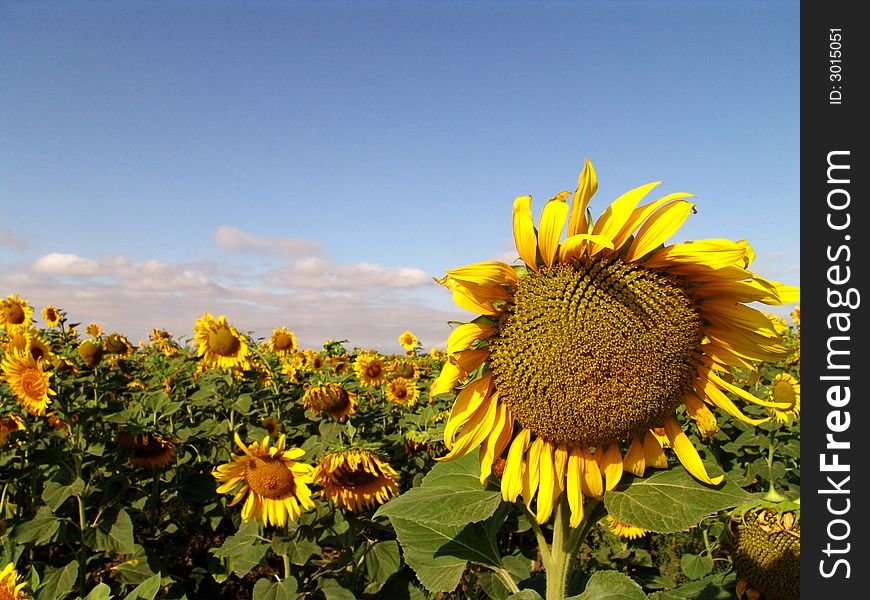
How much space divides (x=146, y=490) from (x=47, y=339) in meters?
2.09

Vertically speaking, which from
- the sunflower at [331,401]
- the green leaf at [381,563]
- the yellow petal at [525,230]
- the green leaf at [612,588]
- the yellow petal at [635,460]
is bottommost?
the green leaf at [381,563]

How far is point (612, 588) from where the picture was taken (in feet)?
4.70

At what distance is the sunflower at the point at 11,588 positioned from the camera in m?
2.36

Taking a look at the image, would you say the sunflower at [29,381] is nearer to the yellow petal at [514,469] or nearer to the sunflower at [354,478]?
the sunflower at [354,478]

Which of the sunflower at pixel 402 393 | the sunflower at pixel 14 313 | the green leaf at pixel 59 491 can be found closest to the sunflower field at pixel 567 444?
the green leaf at pixel 59 491

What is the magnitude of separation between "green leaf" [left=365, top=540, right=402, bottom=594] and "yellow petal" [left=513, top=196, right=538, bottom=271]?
2821 mm

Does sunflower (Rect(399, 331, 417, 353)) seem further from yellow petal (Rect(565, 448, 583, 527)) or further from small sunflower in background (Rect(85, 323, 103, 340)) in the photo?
yellow petal (Rect(565, 448, 583, 527))

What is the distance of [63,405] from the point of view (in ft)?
15.0

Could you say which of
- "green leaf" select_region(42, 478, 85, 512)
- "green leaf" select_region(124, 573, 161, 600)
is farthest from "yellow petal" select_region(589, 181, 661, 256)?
"green leaf" select_region(42, 478, 85, 512)

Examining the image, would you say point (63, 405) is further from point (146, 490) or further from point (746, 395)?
point (746, 395)

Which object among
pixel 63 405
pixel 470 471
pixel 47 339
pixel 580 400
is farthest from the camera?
pixel 47 339

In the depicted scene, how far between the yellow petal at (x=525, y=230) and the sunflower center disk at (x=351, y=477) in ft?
8.02

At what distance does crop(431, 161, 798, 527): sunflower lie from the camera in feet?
4.72
